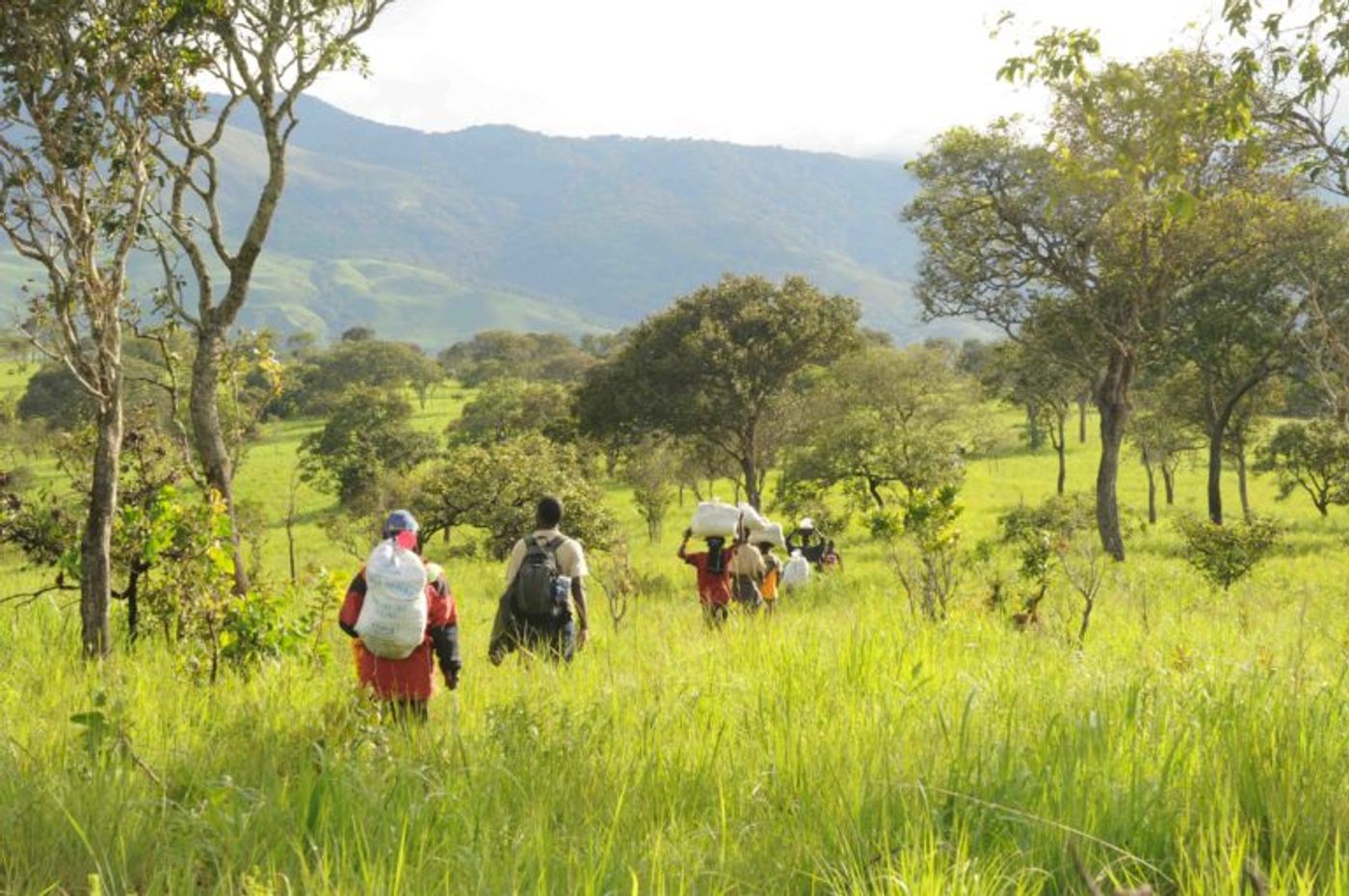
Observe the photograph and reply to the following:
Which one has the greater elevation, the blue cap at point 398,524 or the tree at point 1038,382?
the tree at point 1038,382

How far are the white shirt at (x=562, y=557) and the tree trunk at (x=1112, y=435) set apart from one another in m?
19.7

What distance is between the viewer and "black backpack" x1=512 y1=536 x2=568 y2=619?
7582 millimetres

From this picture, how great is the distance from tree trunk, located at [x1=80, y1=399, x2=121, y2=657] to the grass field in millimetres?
327

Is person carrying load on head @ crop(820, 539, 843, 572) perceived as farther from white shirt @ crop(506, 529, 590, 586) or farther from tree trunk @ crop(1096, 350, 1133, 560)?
white shirt @ crop(506, 529, 590, 586)

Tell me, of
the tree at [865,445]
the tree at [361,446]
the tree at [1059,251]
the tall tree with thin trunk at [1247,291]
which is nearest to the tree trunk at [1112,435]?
the tree at [1059,251]

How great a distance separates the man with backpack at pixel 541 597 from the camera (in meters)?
7.57

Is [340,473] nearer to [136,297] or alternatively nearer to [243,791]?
[136,297]

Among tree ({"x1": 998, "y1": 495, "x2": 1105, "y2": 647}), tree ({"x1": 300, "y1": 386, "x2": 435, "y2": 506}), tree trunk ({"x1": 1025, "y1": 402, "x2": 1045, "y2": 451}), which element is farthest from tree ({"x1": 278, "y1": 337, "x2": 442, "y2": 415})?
tree ({"x1": 998, "y1": 495, "x2": 1105, "y2": 647})

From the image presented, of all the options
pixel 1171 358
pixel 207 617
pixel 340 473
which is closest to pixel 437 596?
pixel 207 617

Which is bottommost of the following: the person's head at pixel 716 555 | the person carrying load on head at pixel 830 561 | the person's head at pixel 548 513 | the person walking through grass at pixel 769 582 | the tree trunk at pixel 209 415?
the person carrying load on head at pixel 830 561

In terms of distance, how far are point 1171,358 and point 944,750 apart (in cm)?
3092

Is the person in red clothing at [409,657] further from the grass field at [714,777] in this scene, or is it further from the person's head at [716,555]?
the person's head at [716,555]

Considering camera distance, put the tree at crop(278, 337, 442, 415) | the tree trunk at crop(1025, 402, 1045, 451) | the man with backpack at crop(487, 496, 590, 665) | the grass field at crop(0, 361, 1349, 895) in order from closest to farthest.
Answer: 1. the grass field at crop(0, 361, 1349, 895)
2. the man with backpack at crop(487, 496, 590, 665)
3. the tree trunk at crop(1025, 402, 1045, 451)
4. the tree at crop(278, 337, 442, 415)

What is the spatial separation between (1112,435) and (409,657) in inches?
886
